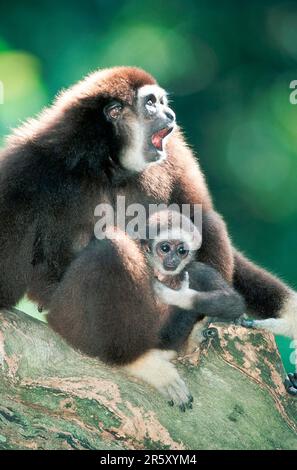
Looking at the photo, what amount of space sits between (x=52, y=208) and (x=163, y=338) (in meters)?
1.22

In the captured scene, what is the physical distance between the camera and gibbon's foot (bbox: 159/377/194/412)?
4.79 metres

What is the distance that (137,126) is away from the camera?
548 centimetres

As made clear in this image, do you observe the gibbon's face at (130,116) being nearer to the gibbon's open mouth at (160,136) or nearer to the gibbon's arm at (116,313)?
the gibbon's open mouth at (160,136)

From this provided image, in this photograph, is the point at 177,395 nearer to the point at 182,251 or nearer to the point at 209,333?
the point at 209,333

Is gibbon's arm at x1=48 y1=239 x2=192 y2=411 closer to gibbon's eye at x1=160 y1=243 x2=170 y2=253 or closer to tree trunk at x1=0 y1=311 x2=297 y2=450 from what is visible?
tree trunk at x1=0 y1=311 x2=297 y2=450

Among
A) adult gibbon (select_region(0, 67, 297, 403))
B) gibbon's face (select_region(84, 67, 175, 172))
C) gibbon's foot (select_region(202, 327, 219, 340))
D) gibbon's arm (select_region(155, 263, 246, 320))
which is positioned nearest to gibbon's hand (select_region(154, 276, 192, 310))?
gibbon's arm (select_region(155, 263, 246, 320))

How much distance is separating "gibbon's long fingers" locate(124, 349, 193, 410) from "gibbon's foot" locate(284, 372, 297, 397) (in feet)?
2.98

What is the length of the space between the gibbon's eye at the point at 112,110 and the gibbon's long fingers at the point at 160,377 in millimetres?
1750

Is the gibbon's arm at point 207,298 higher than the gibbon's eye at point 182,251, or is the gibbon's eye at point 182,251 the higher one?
Answer: the gibbon's eye at point 182,251

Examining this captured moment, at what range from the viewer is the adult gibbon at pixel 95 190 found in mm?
4805

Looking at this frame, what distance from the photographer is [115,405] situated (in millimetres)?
4590

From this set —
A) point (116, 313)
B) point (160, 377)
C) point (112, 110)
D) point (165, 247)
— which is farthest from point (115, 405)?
point (112, 110)

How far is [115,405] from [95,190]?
1.52 m

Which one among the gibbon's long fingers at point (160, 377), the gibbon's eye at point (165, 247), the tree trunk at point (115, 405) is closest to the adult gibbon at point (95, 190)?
the gibbon's long fingers at point (160, 377)
